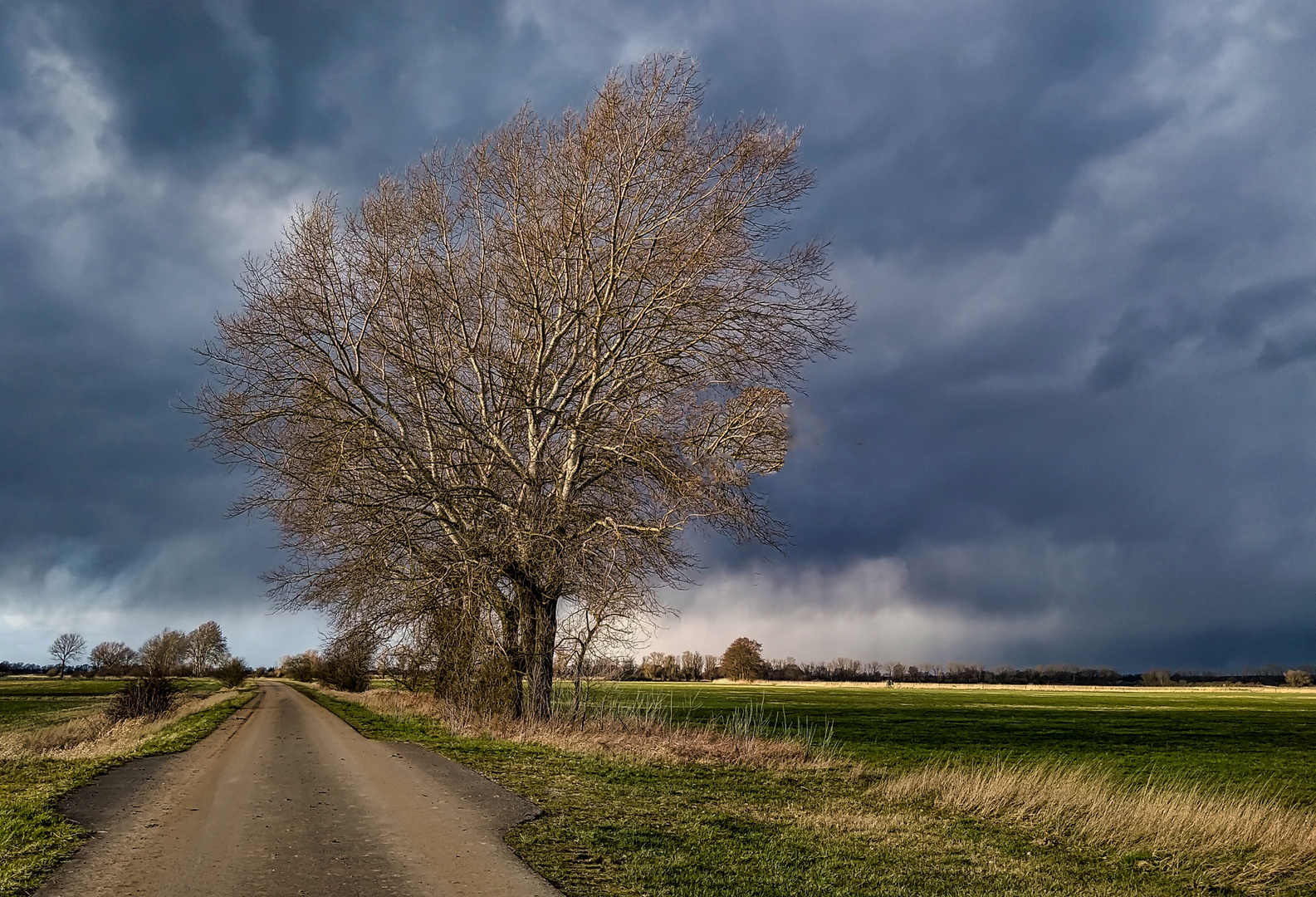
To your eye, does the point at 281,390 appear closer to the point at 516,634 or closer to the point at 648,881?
the point at 516,634

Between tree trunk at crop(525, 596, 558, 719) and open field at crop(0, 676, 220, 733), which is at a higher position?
tree trunk at crop(525, 596, 558, 719)

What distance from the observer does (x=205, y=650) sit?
133125 mm

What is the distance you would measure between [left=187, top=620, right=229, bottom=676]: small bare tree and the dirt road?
137m

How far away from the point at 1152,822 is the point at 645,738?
903cm

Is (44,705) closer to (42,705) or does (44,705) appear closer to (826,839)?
(42,705)

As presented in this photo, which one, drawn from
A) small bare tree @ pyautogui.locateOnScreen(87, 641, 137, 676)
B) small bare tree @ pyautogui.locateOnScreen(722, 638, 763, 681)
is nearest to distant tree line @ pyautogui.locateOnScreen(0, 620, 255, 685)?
small bare tree @ pyautogui.locateOnScreen(87, 641, 137, 676)

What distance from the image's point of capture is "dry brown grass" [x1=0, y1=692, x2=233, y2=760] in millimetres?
17906

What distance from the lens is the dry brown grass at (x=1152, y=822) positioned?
9.24 m

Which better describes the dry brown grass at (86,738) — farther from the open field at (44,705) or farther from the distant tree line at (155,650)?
the distant tree line at (155,650)

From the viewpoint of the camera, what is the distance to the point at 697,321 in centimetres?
1803

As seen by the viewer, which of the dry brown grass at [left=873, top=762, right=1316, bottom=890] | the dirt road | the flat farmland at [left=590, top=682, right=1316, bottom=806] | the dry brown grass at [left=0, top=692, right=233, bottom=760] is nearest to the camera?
the dirt road

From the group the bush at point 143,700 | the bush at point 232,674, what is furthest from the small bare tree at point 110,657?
the bush at point 143,700

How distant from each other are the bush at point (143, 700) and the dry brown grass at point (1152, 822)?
101 feet

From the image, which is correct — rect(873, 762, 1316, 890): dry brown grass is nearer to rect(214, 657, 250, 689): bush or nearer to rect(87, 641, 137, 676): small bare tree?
rect(214, 657, 250, 689): bush
